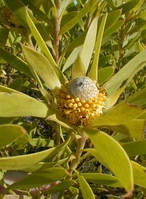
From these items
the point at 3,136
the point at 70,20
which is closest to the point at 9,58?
the point at 70,20

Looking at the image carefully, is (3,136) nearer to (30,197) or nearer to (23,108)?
(23,108)

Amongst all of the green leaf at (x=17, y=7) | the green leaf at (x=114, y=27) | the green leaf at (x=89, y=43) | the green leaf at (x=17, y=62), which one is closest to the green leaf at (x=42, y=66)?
the green leaf at (x=89, y=43)

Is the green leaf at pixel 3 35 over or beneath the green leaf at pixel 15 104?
over

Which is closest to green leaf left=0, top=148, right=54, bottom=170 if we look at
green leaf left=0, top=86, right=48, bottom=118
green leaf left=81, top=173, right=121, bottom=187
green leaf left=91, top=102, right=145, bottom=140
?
green leaf left=0, top=86, right=48, bottom=118

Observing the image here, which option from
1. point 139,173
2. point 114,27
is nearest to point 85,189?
point 139,173

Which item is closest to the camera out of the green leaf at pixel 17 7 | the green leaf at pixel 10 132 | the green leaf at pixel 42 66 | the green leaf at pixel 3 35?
the green leaf at pixel 10 132

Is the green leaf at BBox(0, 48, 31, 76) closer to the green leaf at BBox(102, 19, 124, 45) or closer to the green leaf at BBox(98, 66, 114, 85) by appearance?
the green leaf at BBox(98, 66, 114, 85)

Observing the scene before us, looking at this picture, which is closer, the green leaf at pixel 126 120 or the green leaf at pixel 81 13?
the green leaf at pixel 126 120

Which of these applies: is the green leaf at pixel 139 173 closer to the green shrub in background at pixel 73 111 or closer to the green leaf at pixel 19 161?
the green shrub in background at pixel 73 111
